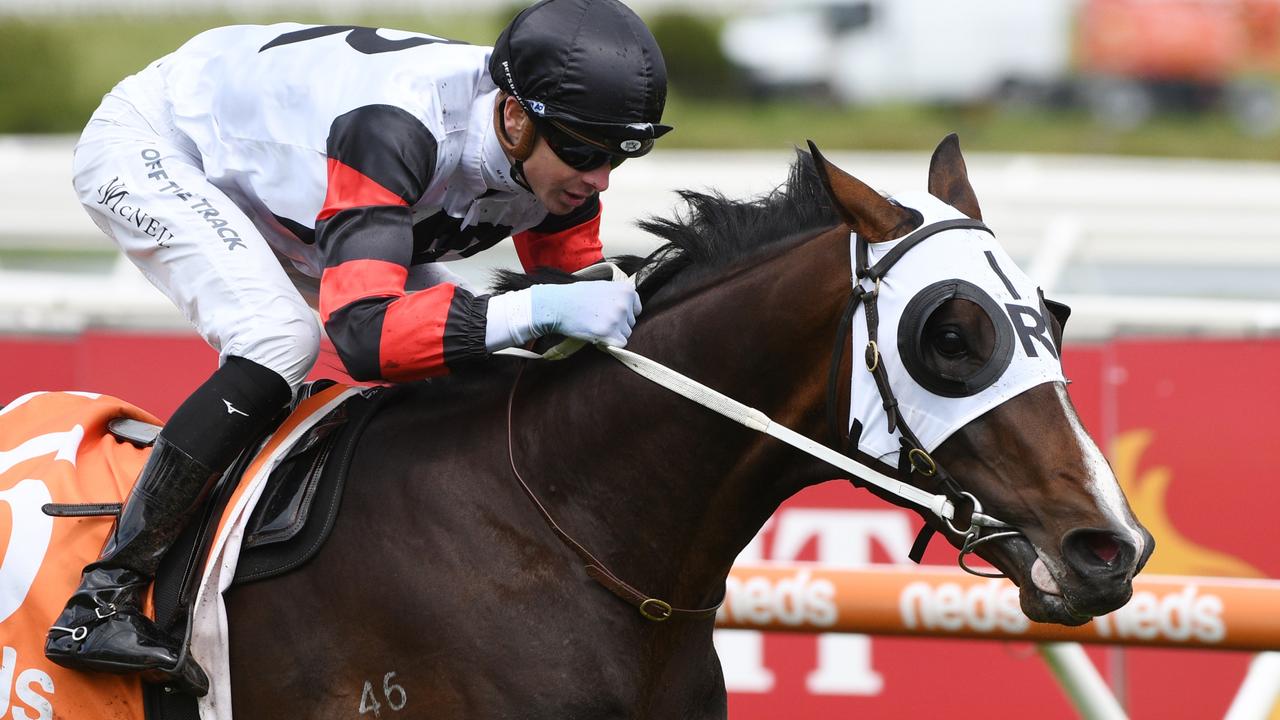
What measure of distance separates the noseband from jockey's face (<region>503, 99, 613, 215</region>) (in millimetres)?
578

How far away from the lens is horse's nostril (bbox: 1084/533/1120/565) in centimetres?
221

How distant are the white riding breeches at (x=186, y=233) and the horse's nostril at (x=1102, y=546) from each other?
1.39m

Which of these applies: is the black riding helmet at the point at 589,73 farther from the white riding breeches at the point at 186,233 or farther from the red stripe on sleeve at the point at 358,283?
the white riding breeches at the point at 186,233

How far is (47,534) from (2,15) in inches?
852

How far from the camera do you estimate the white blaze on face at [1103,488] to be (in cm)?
220

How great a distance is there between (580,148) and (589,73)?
0.14 metres

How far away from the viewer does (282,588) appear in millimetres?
2609

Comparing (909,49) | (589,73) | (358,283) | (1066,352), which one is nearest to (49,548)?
(358,283)

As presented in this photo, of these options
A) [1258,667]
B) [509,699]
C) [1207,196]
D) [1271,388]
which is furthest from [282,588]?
[1207,196]

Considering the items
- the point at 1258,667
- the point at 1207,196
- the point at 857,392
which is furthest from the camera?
the point at 1207,196

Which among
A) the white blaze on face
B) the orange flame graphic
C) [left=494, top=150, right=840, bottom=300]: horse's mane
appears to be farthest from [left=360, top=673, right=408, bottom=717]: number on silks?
the orange flame graphic

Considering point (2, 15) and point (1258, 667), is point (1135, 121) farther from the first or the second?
point (1258, 667)

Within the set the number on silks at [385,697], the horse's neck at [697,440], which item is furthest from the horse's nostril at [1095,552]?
the number on silks at [385,697]

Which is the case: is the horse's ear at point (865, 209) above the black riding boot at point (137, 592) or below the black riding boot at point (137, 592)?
above
